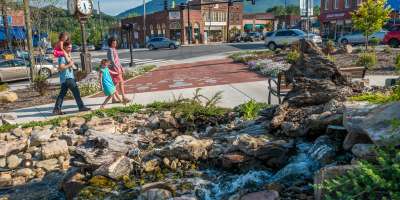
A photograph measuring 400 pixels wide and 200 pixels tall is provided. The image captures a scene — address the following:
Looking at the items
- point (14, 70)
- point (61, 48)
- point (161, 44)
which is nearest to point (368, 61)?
point (61, 48)

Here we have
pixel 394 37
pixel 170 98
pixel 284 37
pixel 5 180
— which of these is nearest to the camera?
pixel 5 180

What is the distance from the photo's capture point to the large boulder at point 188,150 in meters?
6.09

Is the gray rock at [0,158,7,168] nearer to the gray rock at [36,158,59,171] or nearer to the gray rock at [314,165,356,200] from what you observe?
the gray rock at [36,158,59,171]

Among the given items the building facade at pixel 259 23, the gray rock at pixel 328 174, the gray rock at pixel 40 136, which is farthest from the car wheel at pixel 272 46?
the building facade at pixel 259 23

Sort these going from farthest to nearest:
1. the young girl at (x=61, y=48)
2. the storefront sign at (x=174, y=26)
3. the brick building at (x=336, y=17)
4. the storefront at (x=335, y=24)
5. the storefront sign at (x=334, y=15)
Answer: the storefront sign at (x=174, y=26), the storefront sign at (x=334, y=15), the storefront at (x=335, y=24), the brick building at (x=336, y=17), the young girl at (x=61, y=48)

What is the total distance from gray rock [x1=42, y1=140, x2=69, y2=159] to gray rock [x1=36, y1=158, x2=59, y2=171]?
0.18m

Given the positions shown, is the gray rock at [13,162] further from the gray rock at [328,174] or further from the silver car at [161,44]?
the silver car at [161,44]

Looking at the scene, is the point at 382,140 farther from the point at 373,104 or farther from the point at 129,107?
the point at 129,107

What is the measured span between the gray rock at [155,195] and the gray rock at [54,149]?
3.02 meters

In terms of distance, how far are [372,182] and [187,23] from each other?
66075 millimetres

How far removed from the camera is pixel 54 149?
7.49m

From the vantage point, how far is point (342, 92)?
21.0 ft

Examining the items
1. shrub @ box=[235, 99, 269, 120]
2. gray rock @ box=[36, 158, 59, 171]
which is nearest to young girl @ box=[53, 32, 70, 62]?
gray rock @ box=[36, 158, 59, 171]

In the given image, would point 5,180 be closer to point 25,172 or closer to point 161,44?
point 25,172
